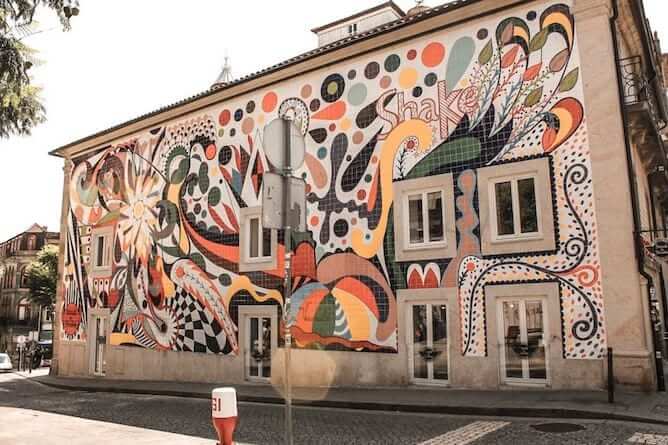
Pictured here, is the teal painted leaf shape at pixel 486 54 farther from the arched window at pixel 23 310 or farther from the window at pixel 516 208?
the arched window at pixel 23 310

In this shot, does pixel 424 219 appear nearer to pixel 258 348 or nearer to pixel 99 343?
pixel 258 348

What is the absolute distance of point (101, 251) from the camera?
2067 cm

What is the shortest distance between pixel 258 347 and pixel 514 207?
776cm

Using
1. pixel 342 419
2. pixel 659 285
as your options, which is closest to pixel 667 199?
pixel 659 285

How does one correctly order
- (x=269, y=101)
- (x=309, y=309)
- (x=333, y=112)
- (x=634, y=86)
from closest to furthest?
(x=634, y=86), (x=309, y=309), (x=333, y=112), (x=269, y=101)

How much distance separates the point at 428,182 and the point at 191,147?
27.5ft

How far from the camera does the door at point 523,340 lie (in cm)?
→ 1145

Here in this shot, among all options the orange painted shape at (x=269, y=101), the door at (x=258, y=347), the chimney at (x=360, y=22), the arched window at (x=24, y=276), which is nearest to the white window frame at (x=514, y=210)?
the door at (x=258, y=347)

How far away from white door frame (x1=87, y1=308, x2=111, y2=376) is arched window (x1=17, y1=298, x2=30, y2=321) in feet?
174

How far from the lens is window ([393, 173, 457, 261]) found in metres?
12.7

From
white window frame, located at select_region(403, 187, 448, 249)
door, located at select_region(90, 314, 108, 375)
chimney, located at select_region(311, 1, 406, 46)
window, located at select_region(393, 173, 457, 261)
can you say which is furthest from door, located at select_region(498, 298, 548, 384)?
chimney, located at select_region(311, 1, 406, 46)

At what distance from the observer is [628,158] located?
11.3 m

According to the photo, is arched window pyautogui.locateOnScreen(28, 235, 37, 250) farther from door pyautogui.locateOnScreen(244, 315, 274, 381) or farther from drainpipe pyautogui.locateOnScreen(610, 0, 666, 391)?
drainpipe pyautogui.locateOnScreen(610, 0, 666, 391)

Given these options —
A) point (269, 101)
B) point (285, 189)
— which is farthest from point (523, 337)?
point (269, 101)
